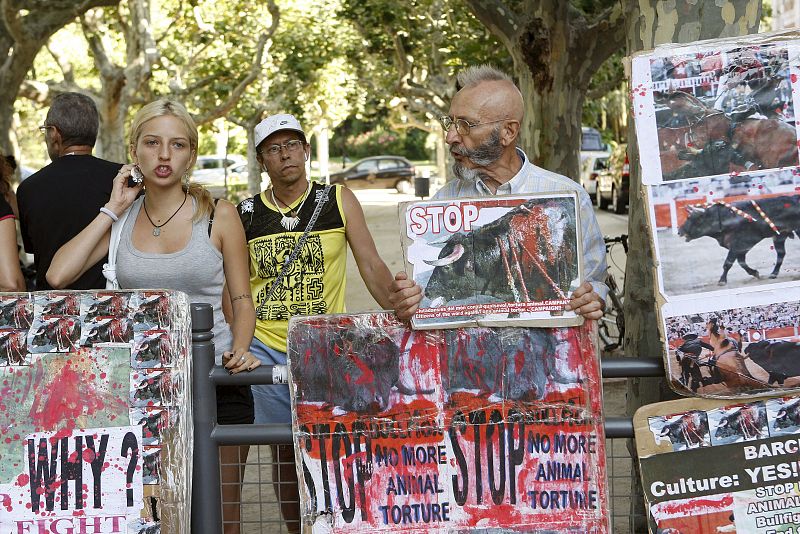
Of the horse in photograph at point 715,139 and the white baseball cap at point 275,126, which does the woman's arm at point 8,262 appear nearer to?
the white baseball cap at point 275,126

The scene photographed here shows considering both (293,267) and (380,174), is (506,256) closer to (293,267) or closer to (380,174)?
(293,267)

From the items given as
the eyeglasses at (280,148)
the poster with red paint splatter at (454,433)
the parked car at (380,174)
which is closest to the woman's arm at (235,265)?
the eyeglasses at (280,148)

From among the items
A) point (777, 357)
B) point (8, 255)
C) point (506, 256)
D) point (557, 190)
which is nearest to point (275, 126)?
point (8, 255)

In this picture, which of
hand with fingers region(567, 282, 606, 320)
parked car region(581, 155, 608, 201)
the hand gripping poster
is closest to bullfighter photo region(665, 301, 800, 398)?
hand with fingers region(567, 282, 606, 320)

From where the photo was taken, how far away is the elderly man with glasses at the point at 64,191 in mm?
4285

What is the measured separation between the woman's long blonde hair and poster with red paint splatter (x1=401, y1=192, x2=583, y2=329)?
1.05 m

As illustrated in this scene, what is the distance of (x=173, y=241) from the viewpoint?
368 centimetres

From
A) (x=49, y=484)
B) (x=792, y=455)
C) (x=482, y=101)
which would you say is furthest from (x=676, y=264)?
(x=49, y=484)

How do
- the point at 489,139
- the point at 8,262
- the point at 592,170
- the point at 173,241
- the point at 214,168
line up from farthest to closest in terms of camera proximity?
the point at 214,168
the point at 592,170
the point at 8,262
the point at 173,241
the point at 489,139

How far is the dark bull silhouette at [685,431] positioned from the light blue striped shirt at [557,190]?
43cm

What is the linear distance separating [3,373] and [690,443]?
2.03 metres

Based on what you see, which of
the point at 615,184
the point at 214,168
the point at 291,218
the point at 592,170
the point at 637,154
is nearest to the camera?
the point at 637,154

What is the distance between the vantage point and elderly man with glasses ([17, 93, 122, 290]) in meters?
4.29

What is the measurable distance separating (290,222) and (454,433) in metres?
1.37
